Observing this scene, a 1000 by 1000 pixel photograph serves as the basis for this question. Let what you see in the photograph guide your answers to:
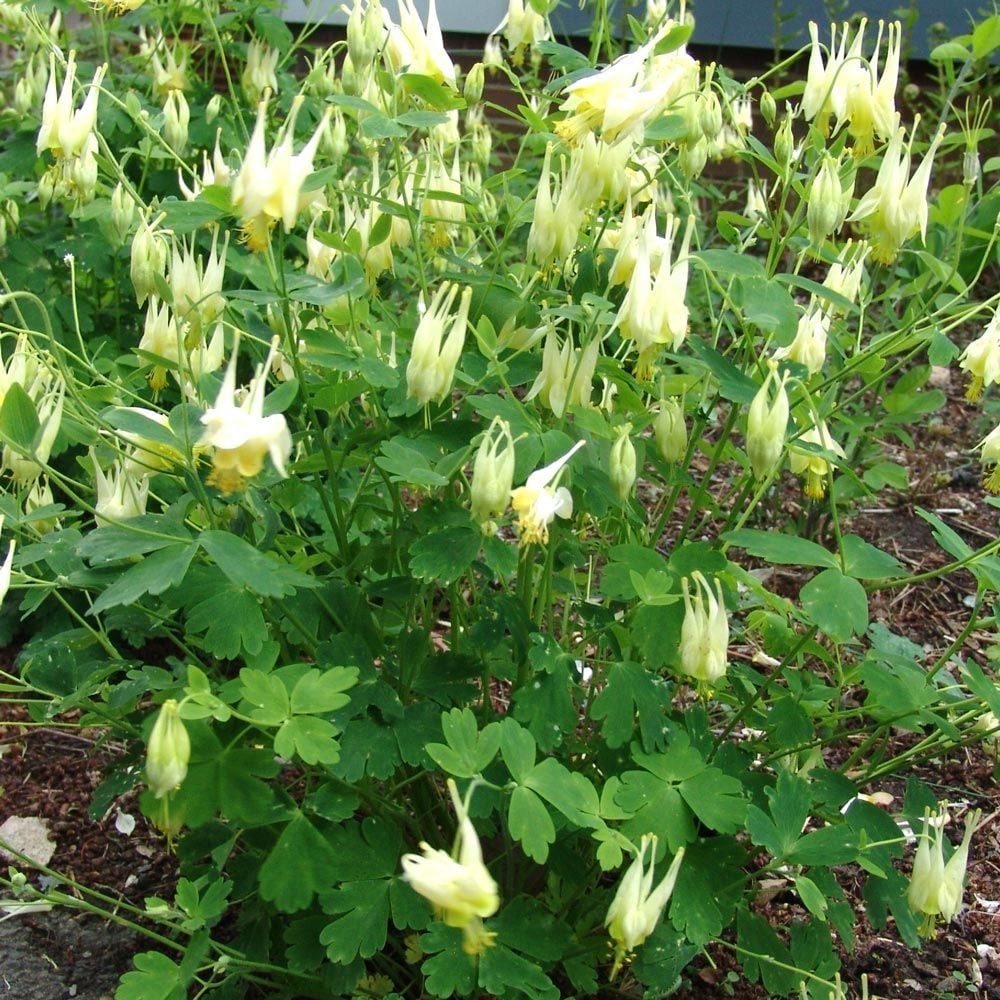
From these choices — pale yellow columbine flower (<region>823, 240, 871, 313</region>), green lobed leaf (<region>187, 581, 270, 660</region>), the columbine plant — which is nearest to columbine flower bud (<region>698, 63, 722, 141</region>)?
the columbine plant

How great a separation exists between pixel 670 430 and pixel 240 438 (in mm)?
645

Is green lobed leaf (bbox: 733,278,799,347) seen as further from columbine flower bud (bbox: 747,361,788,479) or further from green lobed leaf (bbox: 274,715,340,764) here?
green lobed leaf (bbox: 274,715,340,764)

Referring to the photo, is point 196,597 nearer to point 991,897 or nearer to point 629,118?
point 629,118

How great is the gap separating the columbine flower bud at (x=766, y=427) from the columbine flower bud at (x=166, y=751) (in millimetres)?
705

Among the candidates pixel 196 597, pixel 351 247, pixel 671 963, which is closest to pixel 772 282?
pixel 351 247

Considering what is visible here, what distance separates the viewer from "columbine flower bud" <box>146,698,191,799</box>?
4.04 ft

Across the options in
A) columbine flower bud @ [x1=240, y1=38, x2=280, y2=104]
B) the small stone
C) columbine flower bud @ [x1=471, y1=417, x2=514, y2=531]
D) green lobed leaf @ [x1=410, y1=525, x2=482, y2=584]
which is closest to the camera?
columbine flower bud @ [x1=471, y1=417, x2=514, y2=531]

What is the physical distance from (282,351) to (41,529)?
446 mm

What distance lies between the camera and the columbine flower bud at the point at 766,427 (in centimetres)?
142

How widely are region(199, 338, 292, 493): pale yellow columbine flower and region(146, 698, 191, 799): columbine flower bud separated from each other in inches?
9.6

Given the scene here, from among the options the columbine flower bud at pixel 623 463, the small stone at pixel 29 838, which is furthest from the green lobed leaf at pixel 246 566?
the small stone at pixel 29 838

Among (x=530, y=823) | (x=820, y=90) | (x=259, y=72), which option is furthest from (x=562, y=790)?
(x=259, y=72)

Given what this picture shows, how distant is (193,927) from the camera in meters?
1.46

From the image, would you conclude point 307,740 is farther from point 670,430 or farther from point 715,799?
point 670,430
